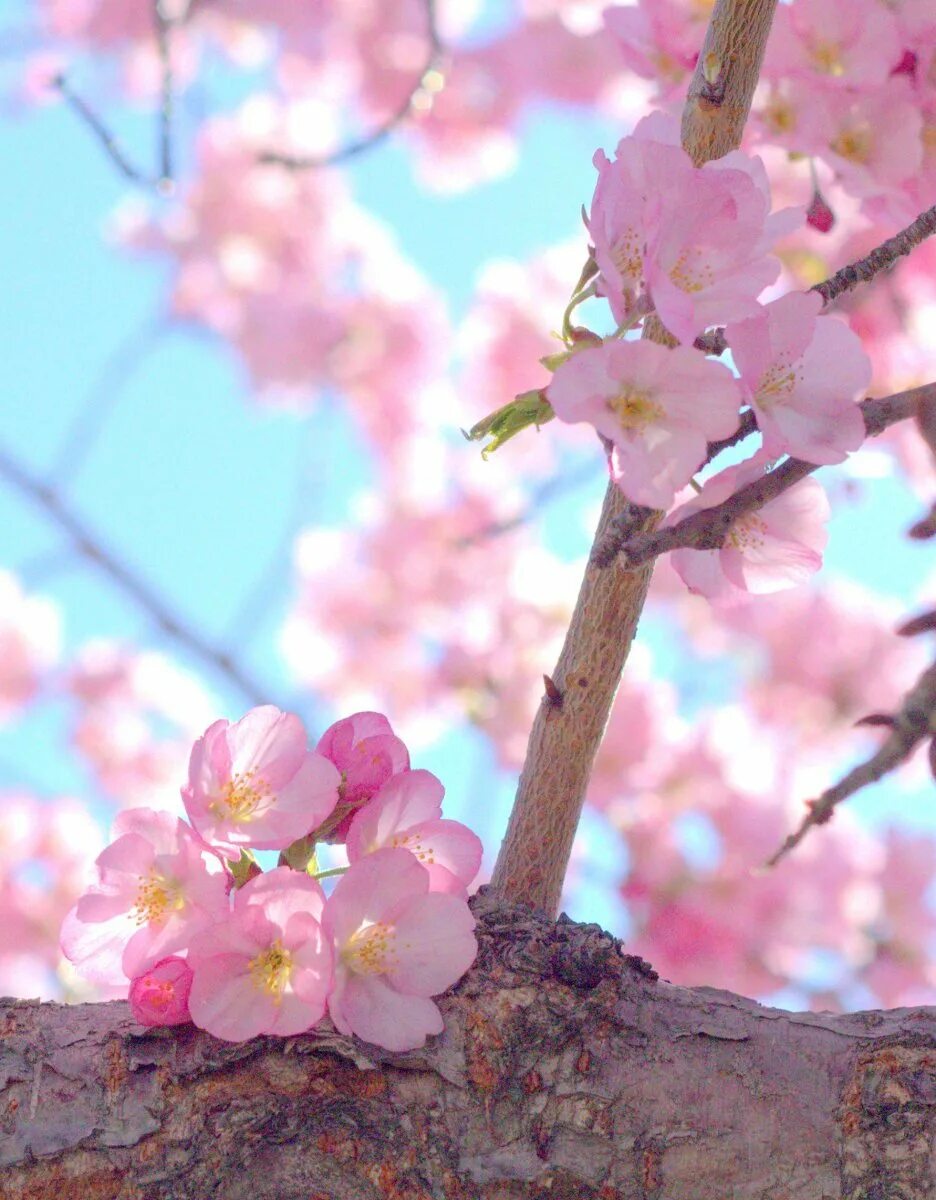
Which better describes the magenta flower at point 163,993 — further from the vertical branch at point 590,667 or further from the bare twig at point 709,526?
the bare twig at point 709,526

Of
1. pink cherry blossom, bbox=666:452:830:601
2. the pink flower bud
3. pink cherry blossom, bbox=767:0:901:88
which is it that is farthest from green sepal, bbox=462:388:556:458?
pink cherry blossom, bbox=767:0:901:88

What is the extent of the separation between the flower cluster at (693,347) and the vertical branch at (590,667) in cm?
11

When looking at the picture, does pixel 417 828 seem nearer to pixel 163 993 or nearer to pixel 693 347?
pixel 163 993

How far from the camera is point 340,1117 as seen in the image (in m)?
0.81

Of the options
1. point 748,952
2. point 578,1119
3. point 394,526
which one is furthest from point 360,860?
point 394,526

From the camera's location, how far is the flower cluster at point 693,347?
2.46 ft

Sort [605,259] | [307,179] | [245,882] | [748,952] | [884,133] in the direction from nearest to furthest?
[605,259] < [245,882] < [884,133] < [748,952] < [307,179]

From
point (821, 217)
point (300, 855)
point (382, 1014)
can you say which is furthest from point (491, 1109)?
point (821, 217)

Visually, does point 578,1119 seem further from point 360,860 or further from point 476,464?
point 476,464

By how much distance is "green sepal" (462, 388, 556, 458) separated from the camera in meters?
0.82

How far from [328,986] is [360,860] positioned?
0.08m

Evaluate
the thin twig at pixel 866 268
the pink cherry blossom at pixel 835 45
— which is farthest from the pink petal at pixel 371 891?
the pink cherry blossom at pixel 835 45

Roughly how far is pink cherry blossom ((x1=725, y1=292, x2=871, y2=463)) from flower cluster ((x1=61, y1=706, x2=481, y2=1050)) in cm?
32

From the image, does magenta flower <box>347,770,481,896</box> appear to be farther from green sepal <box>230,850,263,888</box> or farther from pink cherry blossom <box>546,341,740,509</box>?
pink cherry blossom <box>546,341,740,509</box>
